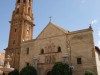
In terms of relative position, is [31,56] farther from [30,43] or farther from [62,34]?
[62,34]

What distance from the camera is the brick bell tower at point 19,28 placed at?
1307 inches

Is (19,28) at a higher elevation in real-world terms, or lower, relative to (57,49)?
higher

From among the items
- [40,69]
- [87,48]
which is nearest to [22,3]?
[40,69]

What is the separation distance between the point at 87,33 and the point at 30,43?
36.8 feet

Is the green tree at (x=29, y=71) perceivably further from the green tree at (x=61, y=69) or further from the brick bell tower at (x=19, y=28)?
the brick bell tower at (x=19, y=28)

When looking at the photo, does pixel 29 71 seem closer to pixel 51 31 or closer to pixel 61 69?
pixel 61 69

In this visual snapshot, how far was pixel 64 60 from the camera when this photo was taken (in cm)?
2602

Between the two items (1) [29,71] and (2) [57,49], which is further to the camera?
(2) [57,49]

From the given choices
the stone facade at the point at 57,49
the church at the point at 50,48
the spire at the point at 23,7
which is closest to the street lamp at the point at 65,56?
the church at the point at 50,48

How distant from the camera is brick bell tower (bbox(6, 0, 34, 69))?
33188mm

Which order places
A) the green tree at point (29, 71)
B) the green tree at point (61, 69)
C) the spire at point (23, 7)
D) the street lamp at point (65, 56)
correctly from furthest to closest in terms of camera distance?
1. the spire at point (23, 7)
2. the green tree at point (29, 71)
3. the street lamp at point (65, 56)
4. the green tree at point (61, 69)

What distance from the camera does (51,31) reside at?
96.5 ft

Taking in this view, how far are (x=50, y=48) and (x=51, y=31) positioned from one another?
10.1ft

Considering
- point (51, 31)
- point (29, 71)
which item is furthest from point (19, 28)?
point (29, 71)
